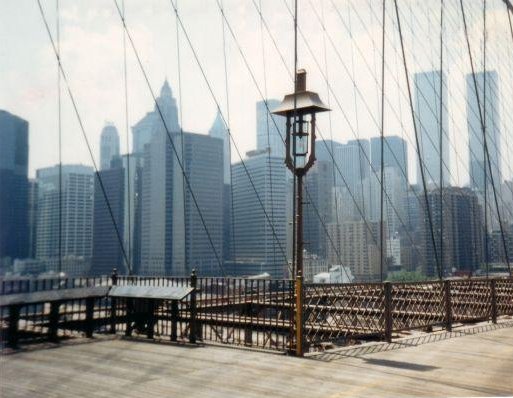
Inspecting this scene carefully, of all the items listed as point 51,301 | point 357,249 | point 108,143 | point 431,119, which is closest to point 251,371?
point 51,301

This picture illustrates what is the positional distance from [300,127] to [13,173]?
24714mm

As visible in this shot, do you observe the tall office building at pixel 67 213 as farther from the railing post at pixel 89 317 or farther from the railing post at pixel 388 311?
the railing post at pixel 388 311

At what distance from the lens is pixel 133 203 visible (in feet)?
402

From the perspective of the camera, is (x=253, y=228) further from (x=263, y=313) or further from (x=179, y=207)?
(x=263, y=313)

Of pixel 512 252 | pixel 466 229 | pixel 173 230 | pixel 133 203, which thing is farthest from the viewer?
→ pixel 173 230

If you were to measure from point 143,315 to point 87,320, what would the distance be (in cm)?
96

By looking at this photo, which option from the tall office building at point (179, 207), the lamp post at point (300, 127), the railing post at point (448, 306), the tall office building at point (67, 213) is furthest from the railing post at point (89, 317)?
the tall office building at point (179, 207)

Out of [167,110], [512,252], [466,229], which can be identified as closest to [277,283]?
[512,252]

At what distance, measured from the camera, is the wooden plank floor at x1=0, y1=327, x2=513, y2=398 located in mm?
5004

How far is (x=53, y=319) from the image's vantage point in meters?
8.12

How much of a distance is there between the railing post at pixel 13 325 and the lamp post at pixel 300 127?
14.2 ft

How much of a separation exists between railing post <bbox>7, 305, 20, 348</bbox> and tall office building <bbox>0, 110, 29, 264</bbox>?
421cm

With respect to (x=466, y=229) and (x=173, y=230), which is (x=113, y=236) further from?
(x=466, y=229)

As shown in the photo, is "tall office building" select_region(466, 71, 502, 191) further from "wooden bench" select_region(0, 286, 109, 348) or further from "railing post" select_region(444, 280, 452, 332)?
"wooden bench" select_region(0, 286, 109, 348)
